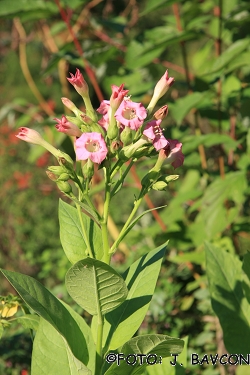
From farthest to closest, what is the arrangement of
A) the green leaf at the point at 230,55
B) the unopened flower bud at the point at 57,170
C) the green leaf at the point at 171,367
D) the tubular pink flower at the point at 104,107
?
1. the green leaf at the point at 230,55
2. the green leaf at the point at 171,367
3. the tubular pink flower at the point at 104,107
4. the unopened flower bud at the point at 57,170

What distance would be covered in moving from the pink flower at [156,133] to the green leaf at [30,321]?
0.51 metres

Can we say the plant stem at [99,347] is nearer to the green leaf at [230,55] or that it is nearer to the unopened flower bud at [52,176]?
the unopened flower bud at [52,176]

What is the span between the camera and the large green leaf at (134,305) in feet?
4.39

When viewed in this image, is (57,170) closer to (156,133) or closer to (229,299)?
(156,133)

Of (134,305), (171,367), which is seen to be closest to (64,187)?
(134,305)

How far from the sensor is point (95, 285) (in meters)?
1.19

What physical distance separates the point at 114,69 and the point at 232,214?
90cm

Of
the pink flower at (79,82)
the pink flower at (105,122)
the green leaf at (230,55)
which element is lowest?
the green leaf at (230,55)

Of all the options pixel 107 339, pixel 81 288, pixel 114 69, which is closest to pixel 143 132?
pixel 81 288

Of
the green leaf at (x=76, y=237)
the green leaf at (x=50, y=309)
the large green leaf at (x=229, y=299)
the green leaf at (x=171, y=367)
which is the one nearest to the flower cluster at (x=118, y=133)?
the green leaf at (x=76, y=237)

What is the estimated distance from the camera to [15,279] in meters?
1.19

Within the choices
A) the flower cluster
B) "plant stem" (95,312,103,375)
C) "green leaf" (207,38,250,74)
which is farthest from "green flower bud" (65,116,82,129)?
"green leaf" (207,38,250,74)

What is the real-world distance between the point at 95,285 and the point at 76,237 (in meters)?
0.22

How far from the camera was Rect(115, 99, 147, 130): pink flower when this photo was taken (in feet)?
4.07
